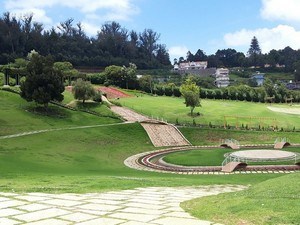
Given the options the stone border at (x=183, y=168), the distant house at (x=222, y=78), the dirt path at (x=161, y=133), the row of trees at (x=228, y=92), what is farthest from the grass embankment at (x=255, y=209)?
the distant house at (x=222, y=78)

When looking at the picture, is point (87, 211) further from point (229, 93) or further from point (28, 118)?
point (229, 93)

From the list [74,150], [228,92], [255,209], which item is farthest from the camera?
[228,92]

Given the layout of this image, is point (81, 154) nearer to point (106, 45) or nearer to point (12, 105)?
point (12, 105)

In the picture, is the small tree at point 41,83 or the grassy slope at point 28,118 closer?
the grassy slope at point 28,118

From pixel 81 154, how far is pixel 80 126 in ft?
42.1

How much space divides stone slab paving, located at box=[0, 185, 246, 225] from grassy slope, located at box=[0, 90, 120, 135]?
3216 centimetres

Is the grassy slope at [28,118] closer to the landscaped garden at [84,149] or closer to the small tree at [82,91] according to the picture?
the landscaped garden at [84,149]

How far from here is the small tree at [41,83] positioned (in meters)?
50.4

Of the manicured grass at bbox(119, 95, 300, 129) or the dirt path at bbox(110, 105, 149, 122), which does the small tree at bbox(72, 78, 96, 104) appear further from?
the manicured grass at bbox(119, 95, 300, 129)

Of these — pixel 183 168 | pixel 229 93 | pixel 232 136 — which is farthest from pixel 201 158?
pixel 229 93

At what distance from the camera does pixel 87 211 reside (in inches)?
348

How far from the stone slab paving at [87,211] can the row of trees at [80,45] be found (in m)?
110

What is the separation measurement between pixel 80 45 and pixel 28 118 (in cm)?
9770

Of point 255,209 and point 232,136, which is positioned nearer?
point 255,209
